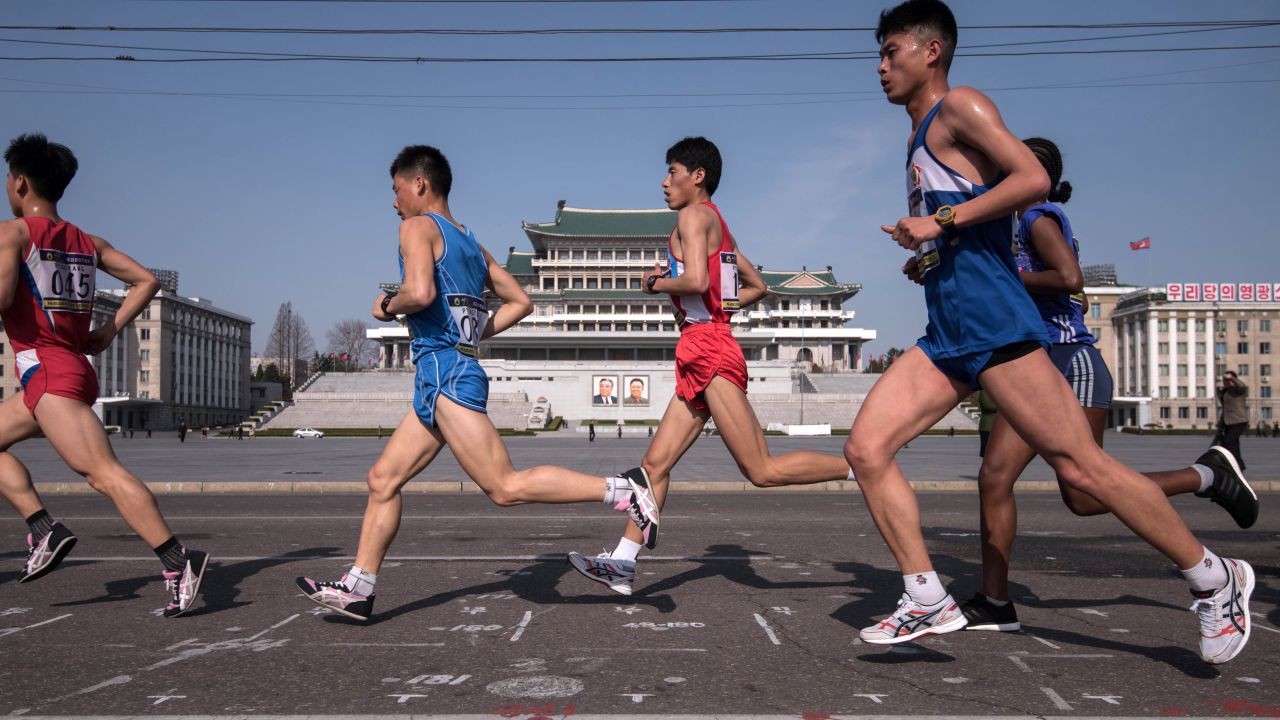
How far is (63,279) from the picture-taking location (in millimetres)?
4055

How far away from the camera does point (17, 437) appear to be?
13.3 ft

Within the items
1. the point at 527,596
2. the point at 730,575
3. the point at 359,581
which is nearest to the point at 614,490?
the point at 527,596

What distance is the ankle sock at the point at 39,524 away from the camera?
4109 millimetres

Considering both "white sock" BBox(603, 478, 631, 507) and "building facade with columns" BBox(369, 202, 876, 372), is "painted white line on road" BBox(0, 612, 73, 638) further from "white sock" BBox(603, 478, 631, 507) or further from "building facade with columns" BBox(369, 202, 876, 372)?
"building facade with columns" BBox(369, 202, 876, 372)

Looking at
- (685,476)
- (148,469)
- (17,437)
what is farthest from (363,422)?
(17,437)

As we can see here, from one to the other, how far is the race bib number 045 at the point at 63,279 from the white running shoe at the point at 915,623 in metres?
3.50

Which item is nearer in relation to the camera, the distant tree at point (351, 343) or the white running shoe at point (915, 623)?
the white running shoe at point (915, 623)

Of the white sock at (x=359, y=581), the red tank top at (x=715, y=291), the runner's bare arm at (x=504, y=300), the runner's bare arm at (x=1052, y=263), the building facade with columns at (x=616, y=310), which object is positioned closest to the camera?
the white sock at (x=359, y=581)

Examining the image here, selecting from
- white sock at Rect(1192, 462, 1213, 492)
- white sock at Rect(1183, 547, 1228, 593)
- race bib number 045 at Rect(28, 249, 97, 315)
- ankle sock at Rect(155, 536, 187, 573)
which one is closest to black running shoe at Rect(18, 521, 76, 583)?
ankle sock at Rect(155, 536, 187, 573)

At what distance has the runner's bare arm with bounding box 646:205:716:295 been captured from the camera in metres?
4.12

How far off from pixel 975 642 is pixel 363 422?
55988 mm

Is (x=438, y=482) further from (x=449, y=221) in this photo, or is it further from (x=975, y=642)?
(x=975, y=642)

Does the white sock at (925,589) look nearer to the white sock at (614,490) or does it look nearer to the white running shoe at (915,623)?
the white running shoe at (915,623)

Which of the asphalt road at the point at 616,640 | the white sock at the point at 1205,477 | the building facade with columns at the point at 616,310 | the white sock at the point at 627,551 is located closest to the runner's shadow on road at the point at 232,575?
the asphalt road at the point at 616,640
